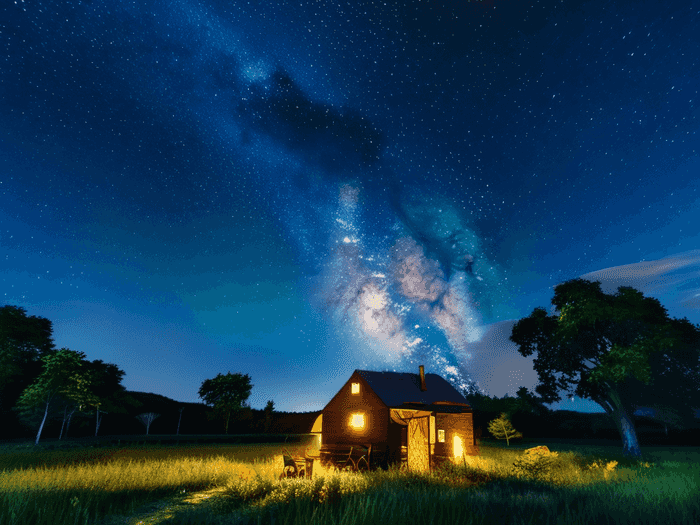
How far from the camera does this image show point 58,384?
1073 inches

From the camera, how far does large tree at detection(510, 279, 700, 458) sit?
850 inches

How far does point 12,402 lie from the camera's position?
109ft

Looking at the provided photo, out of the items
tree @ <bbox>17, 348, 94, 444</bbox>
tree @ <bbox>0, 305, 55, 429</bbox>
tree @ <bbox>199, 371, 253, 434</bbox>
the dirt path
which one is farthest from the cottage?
tree @ <bbox>0, 305, 55, 429</bbox>

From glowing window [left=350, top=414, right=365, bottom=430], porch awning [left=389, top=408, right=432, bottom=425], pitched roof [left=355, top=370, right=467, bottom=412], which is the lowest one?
glowing window [left=350, top=414, right=365, bottom=430]

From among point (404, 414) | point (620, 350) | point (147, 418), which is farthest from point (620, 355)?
point (147, 418)

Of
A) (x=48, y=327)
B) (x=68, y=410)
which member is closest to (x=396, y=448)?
(x=68, y=410)

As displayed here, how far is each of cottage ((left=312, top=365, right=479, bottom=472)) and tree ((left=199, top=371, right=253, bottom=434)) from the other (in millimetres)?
24210

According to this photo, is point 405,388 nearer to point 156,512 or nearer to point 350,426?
point 350,426

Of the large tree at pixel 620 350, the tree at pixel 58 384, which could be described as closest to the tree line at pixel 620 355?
the large tree at pixel 620 350

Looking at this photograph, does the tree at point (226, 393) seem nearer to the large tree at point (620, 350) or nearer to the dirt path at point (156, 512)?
the large tree at point (620, 350)

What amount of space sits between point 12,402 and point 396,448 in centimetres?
3742

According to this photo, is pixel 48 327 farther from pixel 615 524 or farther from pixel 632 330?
pixel 632 330

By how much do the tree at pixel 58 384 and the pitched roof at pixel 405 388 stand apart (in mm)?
22946

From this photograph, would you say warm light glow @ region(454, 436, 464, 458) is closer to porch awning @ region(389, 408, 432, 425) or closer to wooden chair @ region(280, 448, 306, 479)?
porch awning @ region(389, 408, 432, 425)
